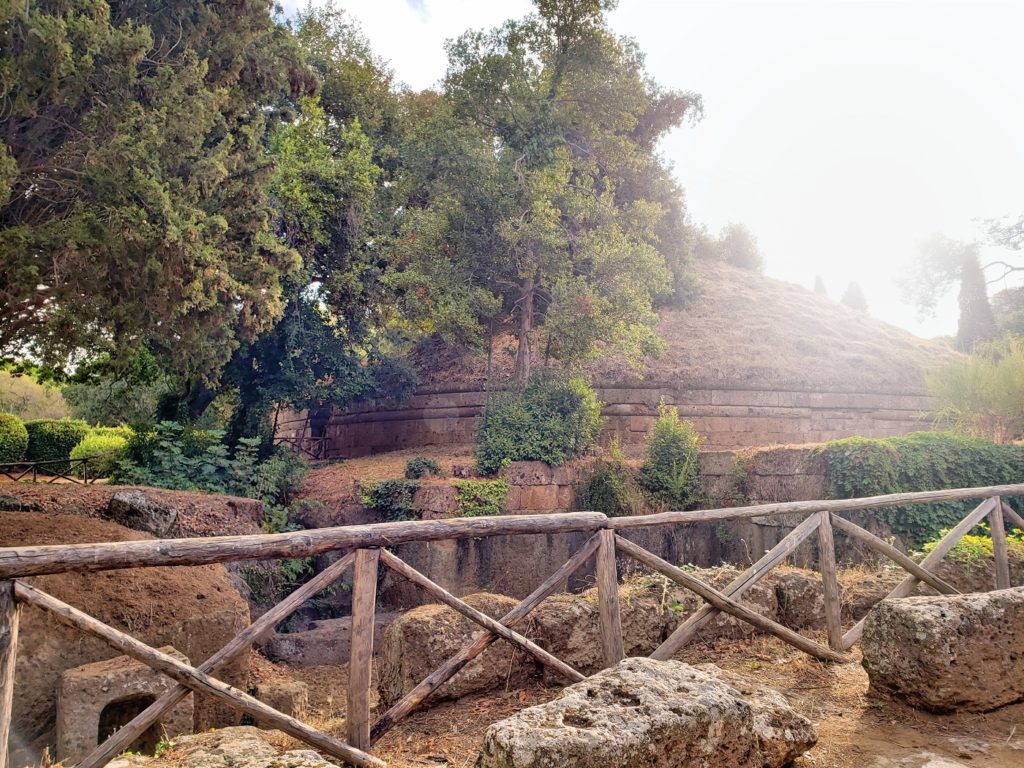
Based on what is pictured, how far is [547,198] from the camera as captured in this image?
54.8ft

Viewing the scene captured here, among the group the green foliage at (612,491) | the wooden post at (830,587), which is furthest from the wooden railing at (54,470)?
the wooden post at (830,587)

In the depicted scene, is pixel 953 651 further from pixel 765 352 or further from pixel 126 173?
pixel 765 352

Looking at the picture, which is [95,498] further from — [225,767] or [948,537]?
[948,537]

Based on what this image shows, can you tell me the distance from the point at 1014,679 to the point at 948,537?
193 centimetres

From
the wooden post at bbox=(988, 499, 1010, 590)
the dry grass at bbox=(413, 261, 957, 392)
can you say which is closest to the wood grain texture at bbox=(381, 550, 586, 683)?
the wooden post at bbox=(988, 499, 1010, 590)

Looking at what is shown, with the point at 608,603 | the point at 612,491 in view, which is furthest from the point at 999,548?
the point at 612,491

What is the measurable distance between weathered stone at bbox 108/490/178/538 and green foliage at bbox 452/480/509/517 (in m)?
5.63

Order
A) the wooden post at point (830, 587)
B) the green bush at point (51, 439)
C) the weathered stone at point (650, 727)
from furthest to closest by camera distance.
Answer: the green bush at point (51, 439), the wooden post at point (830, 587), the weathered stone at point (650, 727)

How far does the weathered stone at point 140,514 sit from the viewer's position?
910cm

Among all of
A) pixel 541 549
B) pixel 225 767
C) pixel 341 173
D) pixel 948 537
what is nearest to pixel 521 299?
pixel 341 173

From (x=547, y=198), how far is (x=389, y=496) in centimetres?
810

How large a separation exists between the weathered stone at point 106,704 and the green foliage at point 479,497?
8992mm

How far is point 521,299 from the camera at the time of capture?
17500 mm

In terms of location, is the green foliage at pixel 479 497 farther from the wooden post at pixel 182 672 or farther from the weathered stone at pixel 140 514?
the wooden post at pixel 182 672
